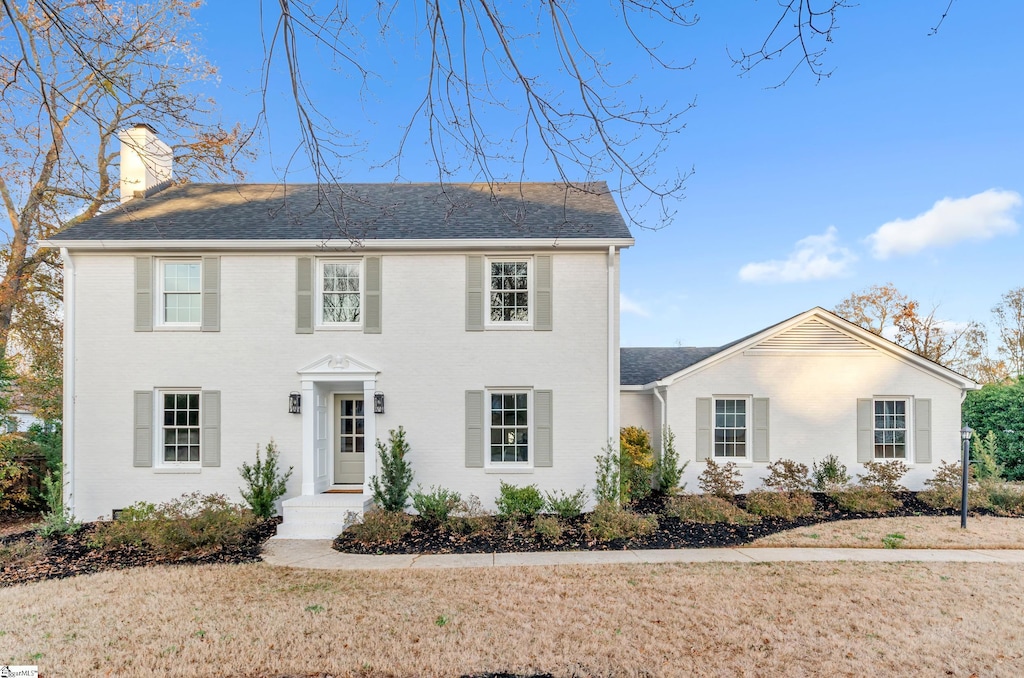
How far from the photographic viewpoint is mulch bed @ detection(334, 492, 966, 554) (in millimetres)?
8734

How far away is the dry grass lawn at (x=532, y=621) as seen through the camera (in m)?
4.72

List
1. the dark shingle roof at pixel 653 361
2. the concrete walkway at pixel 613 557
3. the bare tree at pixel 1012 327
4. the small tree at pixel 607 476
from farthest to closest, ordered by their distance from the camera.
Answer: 1. the bare tree at pixel 1012 327
2. the dark shingle roof at pixel 653 361
3. the small tree at pixel 607 476
4. the concrete walkway at pixel 613 557

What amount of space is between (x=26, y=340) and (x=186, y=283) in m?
7.65

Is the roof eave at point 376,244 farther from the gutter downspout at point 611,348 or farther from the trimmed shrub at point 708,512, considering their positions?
the trimmed shrub at point 708,512

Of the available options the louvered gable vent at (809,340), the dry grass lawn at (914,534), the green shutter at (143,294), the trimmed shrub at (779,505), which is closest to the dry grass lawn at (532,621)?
the dry grass lawn at (914,534)

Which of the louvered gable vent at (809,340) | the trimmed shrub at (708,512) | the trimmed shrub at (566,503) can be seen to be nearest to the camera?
the trimmed shrub at (708,512)

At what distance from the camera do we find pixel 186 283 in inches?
432

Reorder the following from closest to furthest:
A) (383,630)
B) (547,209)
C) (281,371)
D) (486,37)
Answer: (486,37) → (383,630) → (281,371) → (547,209)

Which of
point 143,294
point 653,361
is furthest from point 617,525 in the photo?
point 143,294

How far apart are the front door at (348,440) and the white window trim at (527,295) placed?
3189mm

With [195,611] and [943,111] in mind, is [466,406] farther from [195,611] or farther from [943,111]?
[943,111]

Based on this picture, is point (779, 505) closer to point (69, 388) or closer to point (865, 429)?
point (865, 429)

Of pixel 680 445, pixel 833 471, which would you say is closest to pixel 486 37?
pixel 680 445

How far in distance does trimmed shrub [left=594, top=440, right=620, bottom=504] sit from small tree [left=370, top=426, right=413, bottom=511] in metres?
3.51
